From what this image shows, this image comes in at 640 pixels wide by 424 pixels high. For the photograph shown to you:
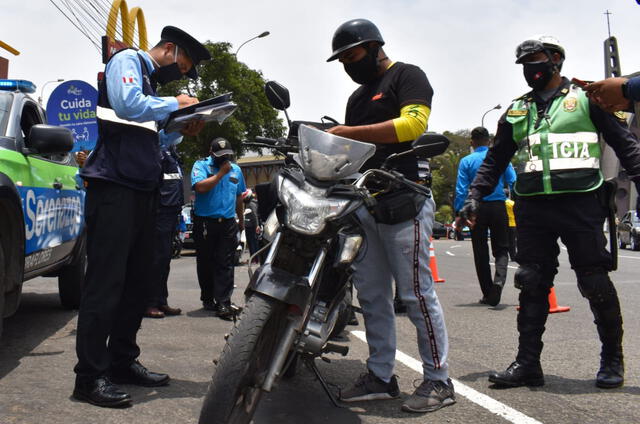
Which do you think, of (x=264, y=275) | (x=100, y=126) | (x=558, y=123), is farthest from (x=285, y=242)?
(x=558, y=123)

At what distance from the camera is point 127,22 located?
687 inches

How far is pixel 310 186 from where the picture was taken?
3.27 m

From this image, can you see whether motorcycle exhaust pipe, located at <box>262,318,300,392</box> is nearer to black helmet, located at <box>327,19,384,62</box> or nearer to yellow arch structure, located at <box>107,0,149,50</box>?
black helmet, located at <box>327,19,384,62</box>

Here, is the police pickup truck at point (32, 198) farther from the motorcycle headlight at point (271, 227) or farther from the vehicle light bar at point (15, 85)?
the motorcycle headlight at point (271, 227)

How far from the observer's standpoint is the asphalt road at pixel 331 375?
3.49 m

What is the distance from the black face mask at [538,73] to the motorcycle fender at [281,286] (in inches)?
84.7

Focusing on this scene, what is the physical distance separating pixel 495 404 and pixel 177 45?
269 cm

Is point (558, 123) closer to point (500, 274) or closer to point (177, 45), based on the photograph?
point (177, 45)

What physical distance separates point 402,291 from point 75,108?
6858 millimetres

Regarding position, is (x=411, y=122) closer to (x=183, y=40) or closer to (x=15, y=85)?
(x=183, y=40)

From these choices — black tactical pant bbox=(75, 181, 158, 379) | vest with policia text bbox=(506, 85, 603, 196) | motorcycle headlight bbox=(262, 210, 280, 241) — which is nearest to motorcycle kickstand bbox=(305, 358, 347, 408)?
motorcycle headlight bbox=(262, 210, 280, 241)

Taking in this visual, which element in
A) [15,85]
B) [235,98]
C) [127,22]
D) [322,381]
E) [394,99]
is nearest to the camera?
[322,381]

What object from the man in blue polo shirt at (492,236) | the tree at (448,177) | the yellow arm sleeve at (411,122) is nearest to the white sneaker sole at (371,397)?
the yellow arm sleeve at (411,122)

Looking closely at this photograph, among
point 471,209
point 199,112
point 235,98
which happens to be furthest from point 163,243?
point 235,98
